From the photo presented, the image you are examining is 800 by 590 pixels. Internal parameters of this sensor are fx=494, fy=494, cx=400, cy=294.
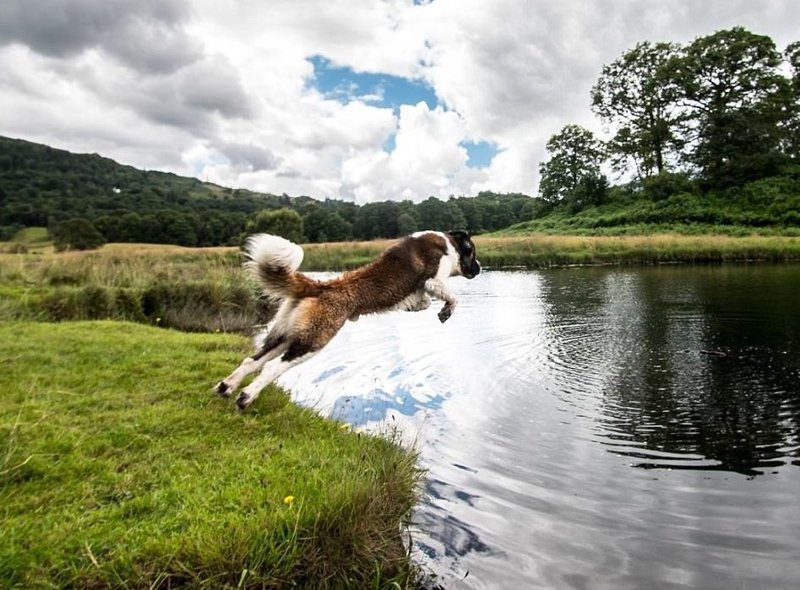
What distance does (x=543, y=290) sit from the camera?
22438 millimetres

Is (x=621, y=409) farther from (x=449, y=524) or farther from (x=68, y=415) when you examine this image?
(x=68, y=415)

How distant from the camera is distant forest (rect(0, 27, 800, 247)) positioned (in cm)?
4678

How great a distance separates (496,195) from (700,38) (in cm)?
3928

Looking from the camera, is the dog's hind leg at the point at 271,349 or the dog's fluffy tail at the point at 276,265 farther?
the dog's hind leg at the point at 271,349

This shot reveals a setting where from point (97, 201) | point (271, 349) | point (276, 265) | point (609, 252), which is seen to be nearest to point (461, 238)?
point (276, 265)

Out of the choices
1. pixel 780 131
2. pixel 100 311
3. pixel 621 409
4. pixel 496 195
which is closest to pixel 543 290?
pixel 621 409

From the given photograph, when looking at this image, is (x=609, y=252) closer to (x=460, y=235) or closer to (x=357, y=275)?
(x=460, y=235)

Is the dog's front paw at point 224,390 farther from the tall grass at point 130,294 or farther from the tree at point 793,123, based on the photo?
the tree at point 793,123

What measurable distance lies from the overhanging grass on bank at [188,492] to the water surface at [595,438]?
0.74 metres

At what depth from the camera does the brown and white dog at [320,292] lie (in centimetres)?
549

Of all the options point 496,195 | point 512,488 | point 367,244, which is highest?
point 496,195

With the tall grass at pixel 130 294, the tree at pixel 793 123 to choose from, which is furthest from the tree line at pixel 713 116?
the tall grass at pixel 130 294

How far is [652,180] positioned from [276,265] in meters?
56.3

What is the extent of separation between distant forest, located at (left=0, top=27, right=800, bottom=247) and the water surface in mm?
32635
